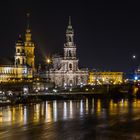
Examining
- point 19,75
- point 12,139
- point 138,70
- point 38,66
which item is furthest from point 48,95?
point 12,139

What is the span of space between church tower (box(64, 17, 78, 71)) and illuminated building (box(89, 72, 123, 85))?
61.7ft

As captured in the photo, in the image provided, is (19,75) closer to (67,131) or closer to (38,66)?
(38,66)

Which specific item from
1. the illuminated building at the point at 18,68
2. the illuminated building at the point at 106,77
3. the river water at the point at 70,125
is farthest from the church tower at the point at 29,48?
the river water at the point at 70,125

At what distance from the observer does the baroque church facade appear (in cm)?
11750

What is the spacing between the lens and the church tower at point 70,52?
385ft

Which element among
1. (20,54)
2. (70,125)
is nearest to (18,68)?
(20,54)

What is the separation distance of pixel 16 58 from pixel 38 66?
1238cm

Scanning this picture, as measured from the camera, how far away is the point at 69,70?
118125 millimetres

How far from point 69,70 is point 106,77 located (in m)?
29.1

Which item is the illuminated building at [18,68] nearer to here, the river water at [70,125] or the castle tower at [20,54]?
the castle tower at [20,54]

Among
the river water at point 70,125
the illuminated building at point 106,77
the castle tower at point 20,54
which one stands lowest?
the river water at point 70,125

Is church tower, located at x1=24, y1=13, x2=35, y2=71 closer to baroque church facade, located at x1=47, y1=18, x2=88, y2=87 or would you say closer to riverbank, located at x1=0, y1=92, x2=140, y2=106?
baroque church facade, located at x1=47, y1=18, x2=88, y2=87

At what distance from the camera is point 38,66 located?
12756 centimetres

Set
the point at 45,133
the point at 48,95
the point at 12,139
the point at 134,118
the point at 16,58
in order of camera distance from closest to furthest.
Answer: the point at 12,139 < the point at 45,133 < the point at 134,118 < the point at 48,95 < the point at 16,58
